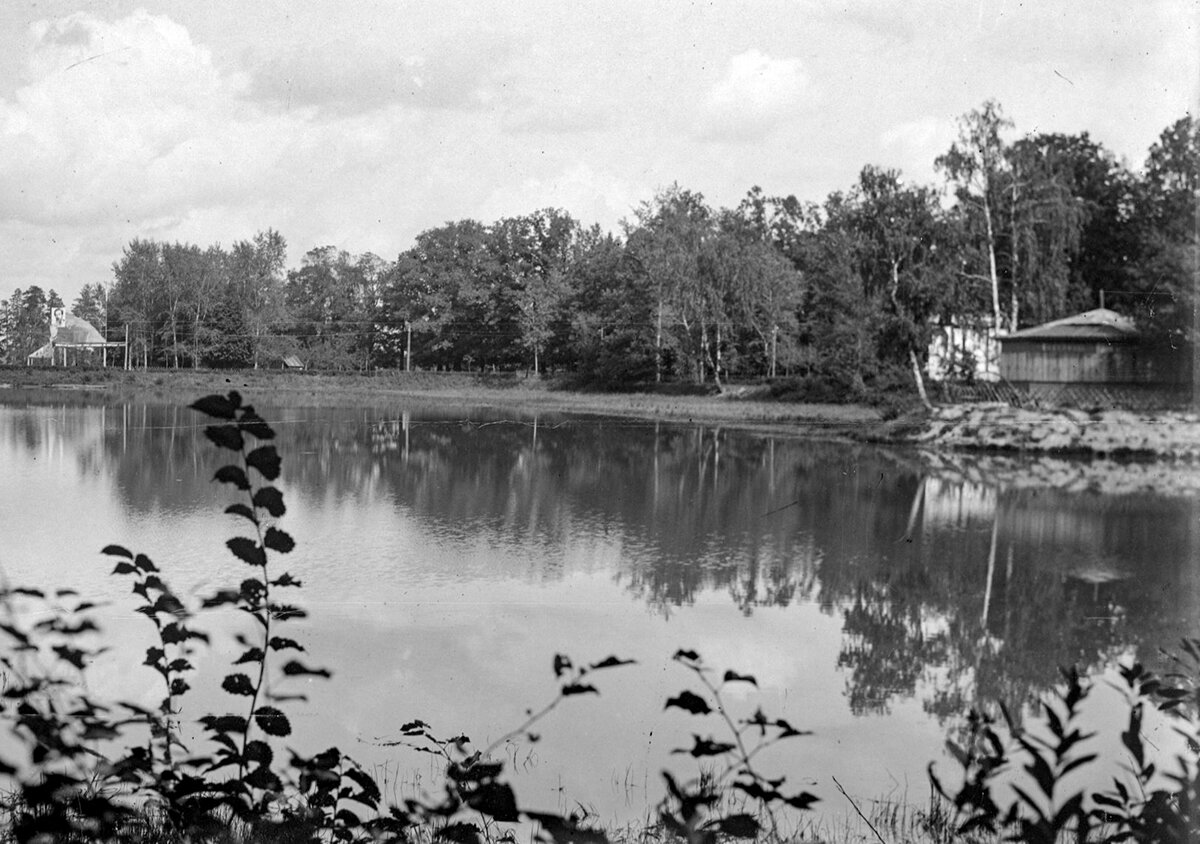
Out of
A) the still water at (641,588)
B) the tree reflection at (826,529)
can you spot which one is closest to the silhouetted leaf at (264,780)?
the still water at (641,588)

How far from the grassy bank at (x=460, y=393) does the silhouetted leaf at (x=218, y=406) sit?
98.6 ft

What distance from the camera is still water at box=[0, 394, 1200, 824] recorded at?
632 centimetres

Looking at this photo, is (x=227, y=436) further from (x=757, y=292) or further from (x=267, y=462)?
(x=757, y=292)

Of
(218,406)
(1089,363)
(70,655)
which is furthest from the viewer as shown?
(1089,363)

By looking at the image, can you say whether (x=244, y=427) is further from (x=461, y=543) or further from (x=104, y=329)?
(x=104, y=329)

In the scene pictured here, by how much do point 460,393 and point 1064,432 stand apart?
4122 cm

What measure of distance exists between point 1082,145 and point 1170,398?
21.3 metres

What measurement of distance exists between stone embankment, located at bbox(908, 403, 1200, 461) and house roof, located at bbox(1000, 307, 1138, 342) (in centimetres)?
707

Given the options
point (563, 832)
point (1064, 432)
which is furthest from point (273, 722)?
point (1064, 432)

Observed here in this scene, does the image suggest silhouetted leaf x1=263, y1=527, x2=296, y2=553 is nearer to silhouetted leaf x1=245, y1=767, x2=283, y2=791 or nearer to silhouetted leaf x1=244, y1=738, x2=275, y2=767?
silhouetted leaf x1=244, y1=738, x2=275, y2=767

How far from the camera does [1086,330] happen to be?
34.9m

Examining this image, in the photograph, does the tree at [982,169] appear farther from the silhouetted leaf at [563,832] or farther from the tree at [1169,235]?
the silhouetted leaf at [563,832]

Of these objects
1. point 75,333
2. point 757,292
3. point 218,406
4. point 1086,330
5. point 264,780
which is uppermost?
point 757,292

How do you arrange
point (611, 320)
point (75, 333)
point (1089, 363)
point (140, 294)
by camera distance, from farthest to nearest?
point (75, 333) < point (140, 294) < point (611, 320) < point (1089, 363)
